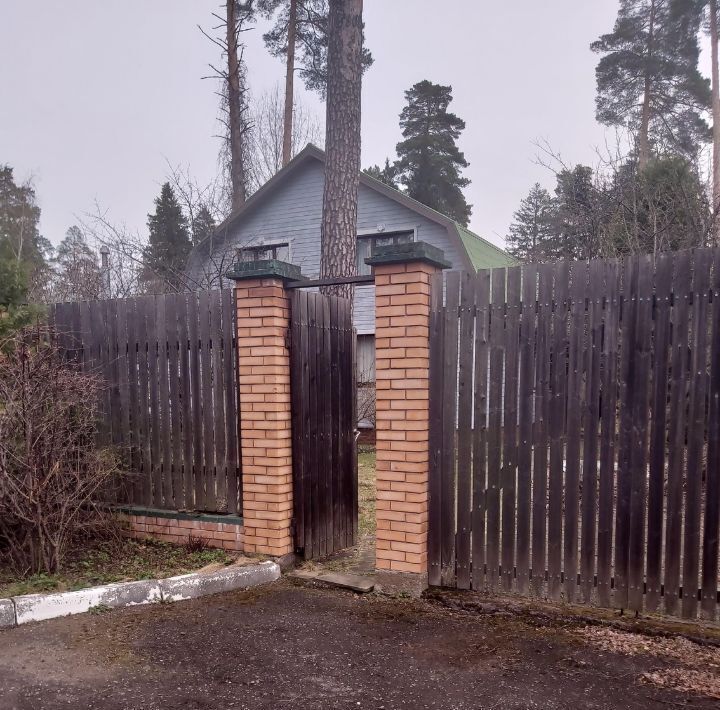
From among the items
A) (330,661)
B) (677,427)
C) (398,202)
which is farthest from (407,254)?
(398,202)

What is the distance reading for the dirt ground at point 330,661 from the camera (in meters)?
2.84

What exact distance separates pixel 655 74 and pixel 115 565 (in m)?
18.5

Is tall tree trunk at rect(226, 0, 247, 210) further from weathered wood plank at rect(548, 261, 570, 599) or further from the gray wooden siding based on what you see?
weathered wood plank at rect(548, 261, 570, 599)

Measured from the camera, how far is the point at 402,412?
4.20 m

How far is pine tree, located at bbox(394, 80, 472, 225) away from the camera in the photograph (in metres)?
28.3

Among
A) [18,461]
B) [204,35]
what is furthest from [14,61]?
[18,461]

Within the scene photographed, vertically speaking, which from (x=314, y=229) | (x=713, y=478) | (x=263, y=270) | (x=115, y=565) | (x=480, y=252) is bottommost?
(x=115, y=565)

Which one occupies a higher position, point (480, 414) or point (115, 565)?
point (480, 414)

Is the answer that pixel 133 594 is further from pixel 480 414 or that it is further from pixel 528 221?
pixel 528 221

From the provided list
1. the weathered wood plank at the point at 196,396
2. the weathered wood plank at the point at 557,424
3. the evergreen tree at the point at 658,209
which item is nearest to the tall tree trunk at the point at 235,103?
the evergreen tree at the point at 658,209

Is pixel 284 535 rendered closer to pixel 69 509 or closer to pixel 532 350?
pixel 69 509

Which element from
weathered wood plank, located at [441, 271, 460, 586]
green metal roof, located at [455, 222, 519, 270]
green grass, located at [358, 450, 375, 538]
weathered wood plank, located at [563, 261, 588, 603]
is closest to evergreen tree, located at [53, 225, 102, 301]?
green grass, located at [358, 450, 375, 538]

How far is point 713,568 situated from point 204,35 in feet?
49.8

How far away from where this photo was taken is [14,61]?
1429 cm
